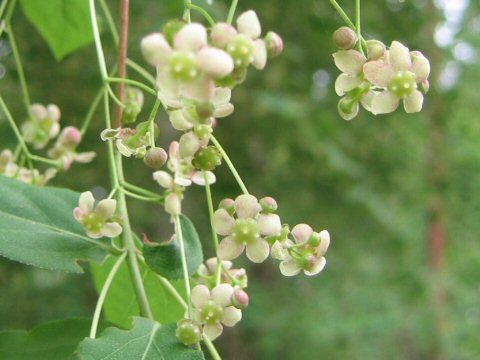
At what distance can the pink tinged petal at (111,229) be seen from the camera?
61 cm

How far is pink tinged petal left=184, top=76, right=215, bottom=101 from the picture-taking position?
44 cm

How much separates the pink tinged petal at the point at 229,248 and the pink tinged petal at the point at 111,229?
0.08 meters

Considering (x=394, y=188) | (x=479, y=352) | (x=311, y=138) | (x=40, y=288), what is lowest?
(x=40, y=288)

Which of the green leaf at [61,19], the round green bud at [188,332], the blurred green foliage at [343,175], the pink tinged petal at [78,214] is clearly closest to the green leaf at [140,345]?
the round green bud at [188,332]

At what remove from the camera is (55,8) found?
1026 mm

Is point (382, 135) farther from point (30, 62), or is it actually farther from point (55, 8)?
point (55, 8)

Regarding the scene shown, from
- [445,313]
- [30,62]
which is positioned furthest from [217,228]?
[445,313]

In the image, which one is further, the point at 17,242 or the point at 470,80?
the point at 470,80

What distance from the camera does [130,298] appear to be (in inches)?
28.8

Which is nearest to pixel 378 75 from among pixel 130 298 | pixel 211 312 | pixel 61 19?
pixel 211 312

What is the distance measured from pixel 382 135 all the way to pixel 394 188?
7.4 inches

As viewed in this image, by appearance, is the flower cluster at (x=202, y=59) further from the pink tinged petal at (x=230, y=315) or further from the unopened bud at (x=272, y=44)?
the pink tinged petal at (x=230, y=315)

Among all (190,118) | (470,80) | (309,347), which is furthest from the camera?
(309,347)

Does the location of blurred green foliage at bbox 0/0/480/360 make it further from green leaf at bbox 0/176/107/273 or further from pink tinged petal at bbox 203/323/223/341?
pink tinged petal at bbox 203/323/223/341
